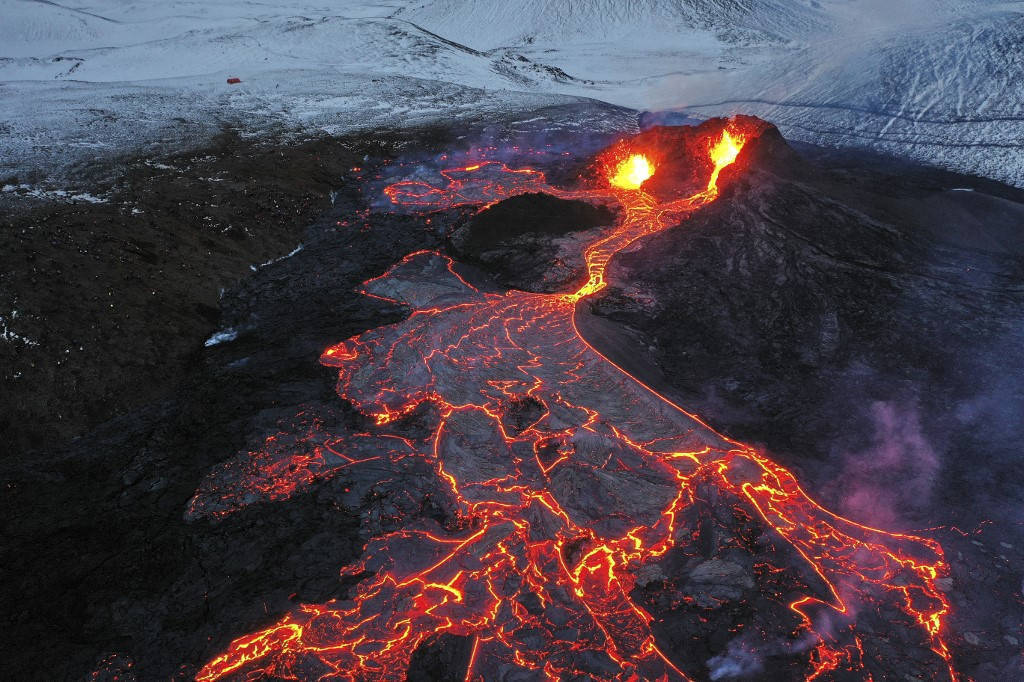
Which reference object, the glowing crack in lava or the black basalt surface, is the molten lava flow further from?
the glowing crack in lava

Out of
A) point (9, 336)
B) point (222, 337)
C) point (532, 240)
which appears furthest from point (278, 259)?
point (532, 240)

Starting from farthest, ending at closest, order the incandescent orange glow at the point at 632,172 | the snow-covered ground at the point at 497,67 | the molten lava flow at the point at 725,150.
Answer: the snow-covered ground at the point at 497,67
the incandescent orange glow at the point at 632,172
the molten lava flow at the point at 725,150

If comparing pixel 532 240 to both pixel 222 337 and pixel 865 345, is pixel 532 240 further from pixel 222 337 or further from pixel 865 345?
pixel 865 345

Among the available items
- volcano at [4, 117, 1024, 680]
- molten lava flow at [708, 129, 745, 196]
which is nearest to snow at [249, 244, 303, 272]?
volcano at [4, 117, 1024, 680]

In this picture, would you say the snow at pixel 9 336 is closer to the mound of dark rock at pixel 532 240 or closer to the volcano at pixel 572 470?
the volcano at pixel 572 470

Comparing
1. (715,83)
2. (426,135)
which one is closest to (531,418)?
(426,135)

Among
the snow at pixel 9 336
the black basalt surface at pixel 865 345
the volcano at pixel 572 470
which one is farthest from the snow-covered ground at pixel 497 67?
the volcano at pixel 572 470
